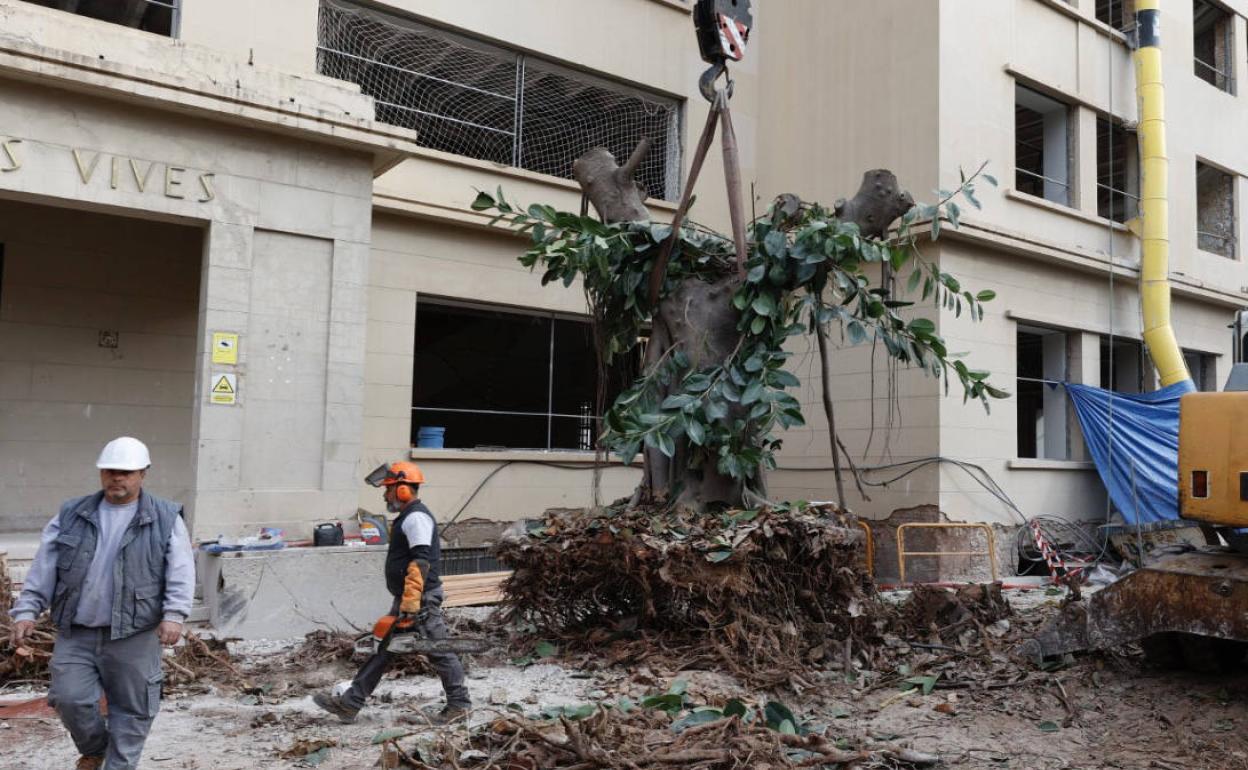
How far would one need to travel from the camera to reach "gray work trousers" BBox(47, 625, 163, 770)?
4242 mm

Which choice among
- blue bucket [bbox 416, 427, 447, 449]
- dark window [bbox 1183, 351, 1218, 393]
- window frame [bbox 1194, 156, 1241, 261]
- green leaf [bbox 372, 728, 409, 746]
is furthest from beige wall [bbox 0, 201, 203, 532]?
window frame [bbox 1194, 156, 1241, 261]

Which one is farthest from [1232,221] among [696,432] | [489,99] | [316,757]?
[316,757]

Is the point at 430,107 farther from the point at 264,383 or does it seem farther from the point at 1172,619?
the point at 1172,619

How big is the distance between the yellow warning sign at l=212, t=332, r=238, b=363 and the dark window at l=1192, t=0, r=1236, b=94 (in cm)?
1660

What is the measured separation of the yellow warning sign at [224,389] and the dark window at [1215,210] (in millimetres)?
15770

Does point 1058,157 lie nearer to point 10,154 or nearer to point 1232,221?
point 1232,221

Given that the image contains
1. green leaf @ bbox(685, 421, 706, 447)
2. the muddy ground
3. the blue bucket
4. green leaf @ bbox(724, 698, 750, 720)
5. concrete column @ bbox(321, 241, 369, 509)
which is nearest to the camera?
the muddy ground

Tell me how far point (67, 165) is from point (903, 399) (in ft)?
31.7

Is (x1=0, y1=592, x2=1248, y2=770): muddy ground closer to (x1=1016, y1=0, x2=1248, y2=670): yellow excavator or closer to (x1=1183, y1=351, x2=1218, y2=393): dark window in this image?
(x1=1016, y1=0, x2=1248, y2=670): yellow excavator

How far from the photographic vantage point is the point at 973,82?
12.9 metres

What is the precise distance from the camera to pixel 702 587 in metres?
6.93

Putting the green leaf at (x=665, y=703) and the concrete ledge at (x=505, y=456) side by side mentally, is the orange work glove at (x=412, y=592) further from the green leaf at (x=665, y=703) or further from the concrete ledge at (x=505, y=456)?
the concrete ledge at (x=505, y=456)

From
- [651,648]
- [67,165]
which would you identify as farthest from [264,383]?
[651,648]

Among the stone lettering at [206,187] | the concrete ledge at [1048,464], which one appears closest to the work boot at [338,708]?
the stone lettering at [206,187]
